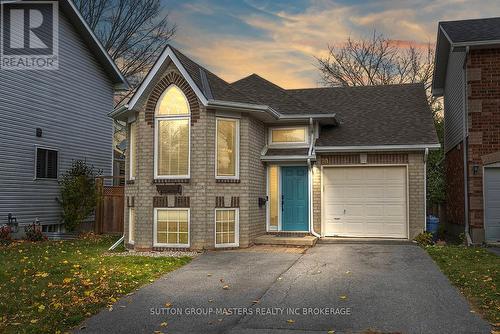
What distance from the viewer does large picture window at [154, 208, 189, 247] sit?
13.4 metres

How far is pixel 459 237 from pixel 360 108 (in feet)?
18.6

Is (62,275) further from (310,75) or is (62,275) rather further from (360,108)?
(310,75)

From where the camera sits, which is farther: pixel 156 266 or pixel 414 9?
pixel 414 9

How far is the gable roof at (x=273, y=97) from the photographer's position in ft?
51.0

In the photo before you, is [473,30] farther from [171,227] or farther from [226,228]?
[171,227]

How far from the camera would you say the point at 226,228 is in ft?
44.4

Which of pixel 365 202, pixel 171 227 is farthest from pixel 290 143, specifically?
pixel 171 227

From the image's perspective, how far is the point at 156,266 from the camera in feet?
35.7

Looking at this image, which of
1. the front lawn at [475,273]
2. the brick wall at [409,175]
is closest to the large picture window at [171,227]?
the brick wall at [409,175]

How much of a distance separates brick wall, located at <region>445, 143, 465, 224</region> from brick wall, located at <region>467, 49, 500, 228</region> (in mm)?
1016

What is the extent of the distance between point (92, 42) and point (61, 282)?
13.5 m

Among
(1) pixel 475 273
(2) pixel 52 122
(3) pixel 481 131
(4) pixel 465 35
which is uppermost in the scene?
(4) pixel 465 35

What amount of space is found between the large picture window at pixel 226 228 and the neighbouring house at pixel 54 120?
7.56m

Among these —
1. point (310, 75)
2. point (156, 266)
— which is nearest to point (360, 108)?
point (156, 266)
